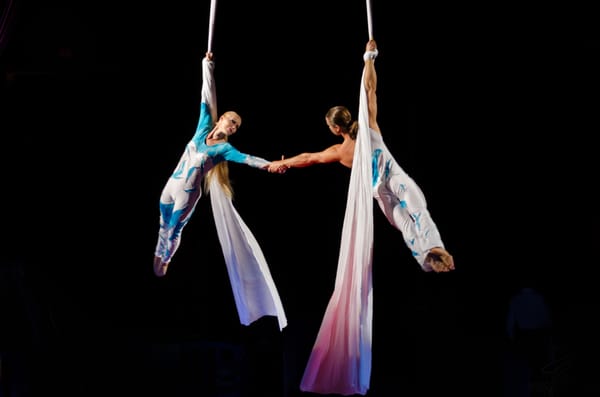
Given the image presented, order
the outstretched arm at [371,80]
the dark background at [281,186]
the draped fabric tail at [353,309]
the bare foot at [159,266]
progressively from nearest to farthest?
the draped fabric tail at [353,309], the outstretched arm at [371,80], the dark background at [281,186], the bare foot at [159,266]

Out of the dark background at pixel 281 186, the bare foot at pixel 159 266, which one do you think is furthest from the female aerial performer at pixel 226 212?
the bare foot at pixel 159 266

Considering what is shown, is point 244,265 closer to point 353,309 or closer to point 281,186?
point 281,186

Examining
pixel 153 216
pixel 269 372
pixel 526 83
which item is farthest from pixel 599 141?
pixel 153 216

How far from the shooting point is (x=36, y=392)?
4.30 metres

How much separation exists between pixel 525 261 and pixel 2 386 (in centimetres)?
352

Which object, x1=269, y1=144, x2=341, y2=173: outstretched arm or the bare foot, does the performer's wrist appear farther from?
the bare foot

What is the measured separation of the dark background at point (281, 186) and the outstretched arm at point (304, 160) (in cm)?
24

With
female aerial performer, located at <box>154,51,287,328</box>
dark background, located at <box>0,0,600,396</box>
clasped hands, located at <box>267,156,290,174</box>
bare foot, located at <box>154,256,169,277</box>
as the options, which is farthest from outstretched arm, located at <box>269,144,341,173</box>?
bare foot, located at <box>154,256,169,277</box>

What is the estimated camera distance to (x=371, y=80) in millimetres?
3934

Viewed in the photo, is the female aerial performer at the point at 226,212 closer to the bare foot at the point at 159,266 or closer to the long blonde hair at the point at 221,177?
the long blonde hair at the point at 221,177

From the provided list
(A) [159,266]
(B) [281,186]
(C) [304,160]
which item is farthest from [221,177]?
(A) [159,266]

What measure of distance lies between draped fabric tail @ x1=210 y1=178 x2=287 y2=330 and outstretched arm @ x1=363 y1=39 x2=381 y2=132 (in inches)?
44.1

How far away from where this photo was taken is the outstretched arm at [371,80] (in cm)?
392

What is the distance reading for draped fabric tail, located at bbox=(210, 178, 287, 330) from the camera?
14.2 ft
